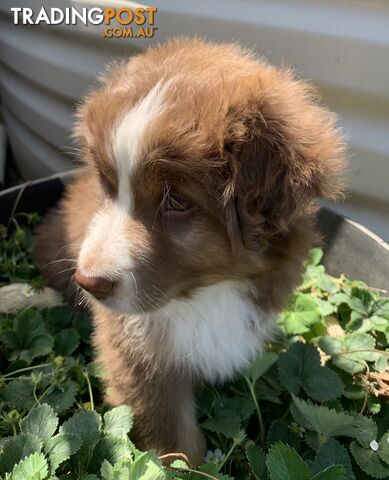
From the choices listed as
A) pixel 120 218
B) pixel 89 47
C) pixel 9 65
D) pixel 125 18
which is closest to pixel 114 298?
pixel 120 218

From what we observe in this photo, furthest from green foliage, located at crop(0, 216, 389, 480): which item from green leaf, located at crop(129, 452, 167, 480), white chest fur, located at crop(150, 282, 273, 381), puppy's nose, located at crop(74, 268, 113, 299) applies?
puppy's nose, located at crop(74, 268, 113, 299)

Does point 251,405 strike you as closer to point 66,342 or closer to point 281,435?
point 281,435

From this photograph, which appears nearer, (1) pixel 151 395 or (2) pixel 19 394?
(1) pixel 151 395

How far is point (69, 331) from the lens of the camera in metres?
2.99

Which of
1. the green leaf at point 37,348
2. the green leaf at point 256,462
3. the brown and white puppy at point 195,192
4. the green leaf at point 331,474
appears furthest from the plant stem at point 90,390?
the green leaf at point 331,474

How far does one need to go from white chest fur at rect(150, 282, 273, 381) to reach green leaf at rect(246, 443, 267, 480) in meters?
0.42

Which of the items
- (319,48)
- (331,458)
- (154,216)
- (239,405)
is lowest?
(239,405)

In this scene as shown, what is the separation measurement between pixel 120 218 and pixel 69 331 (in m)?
1.21

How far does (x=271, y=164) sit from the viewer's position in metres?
1.84

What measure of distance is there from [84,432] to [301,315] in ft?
4.62

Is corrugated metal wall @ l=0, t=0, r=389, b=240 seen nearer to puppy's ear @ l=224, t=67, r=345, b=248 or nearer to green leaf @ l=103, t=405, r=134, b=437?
puppy's ear @ l=224, t=67, r=345, b=248

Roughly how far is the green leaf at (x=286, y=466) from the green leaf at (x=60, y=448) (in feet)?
2.25

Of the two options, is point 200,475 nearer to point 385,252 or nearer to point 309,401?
point 309,401

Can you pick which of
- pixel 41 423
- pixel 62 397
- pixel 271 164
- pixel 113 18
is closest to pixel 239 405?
pixel 62 397
